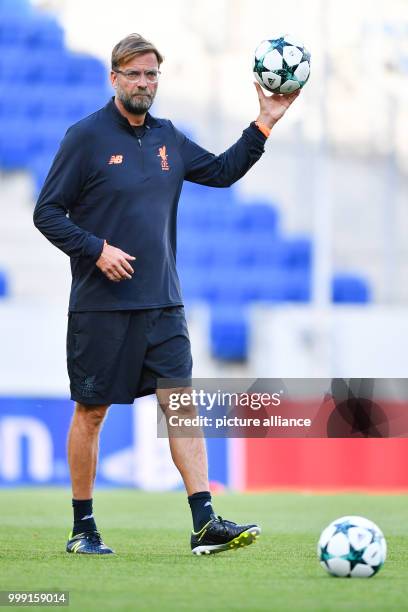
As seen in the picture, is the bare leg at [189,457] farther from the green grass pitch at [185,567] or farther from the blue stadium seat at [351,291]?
the blue stadium seat at [351,291]

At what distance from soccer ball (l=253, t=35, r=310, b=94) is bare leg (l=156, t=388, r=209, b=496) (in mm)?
1353

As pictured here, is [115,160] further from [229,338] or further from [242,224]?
[242,224]

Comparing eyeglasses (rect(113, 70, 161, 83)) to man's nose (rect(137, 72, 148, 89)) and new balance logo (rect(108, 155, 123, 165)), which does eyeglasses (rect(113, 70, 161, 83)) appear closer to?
man's nose (rect(137, 72, 148, 89))

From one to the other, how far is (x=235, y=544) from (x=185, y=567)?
0.37 m

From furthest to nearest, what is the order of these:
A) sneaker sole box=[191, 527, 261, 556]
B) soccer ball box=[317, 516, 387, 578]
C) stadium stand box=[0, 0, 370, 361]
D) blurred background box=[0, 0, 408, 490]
Result: 1. stadium stand box=[0, 0, 370, 361]
2. blurred background box=[0, 0, 408, 490]
3. sneaker sole box=[191, 527, 261, 556]
4. soccer ball box=[317, 516, 387, 578]

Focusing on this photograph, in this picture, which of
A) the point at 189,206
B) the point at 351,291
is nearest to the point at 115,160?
the point at 351,291

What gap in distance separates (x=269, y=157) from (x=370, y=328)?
10.6ft

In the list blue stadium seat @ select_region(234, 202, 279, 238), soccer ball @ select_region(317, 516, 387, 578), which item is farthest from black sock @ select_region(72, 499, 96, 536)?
blue stadium seat @ select_region(234, 202, 279, 238)

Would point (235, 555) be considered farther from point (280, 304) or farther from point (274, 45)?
point (280, 304)

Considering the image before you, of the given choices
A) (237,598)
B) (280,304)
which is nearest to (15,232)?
(280,304)

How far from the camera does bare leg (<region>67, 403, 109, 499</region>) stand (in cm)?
541

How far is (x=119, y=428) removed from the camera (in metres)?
11.3

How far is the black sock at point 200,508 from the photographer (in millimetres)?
5273

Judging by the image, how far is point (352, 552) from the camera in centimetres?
457
